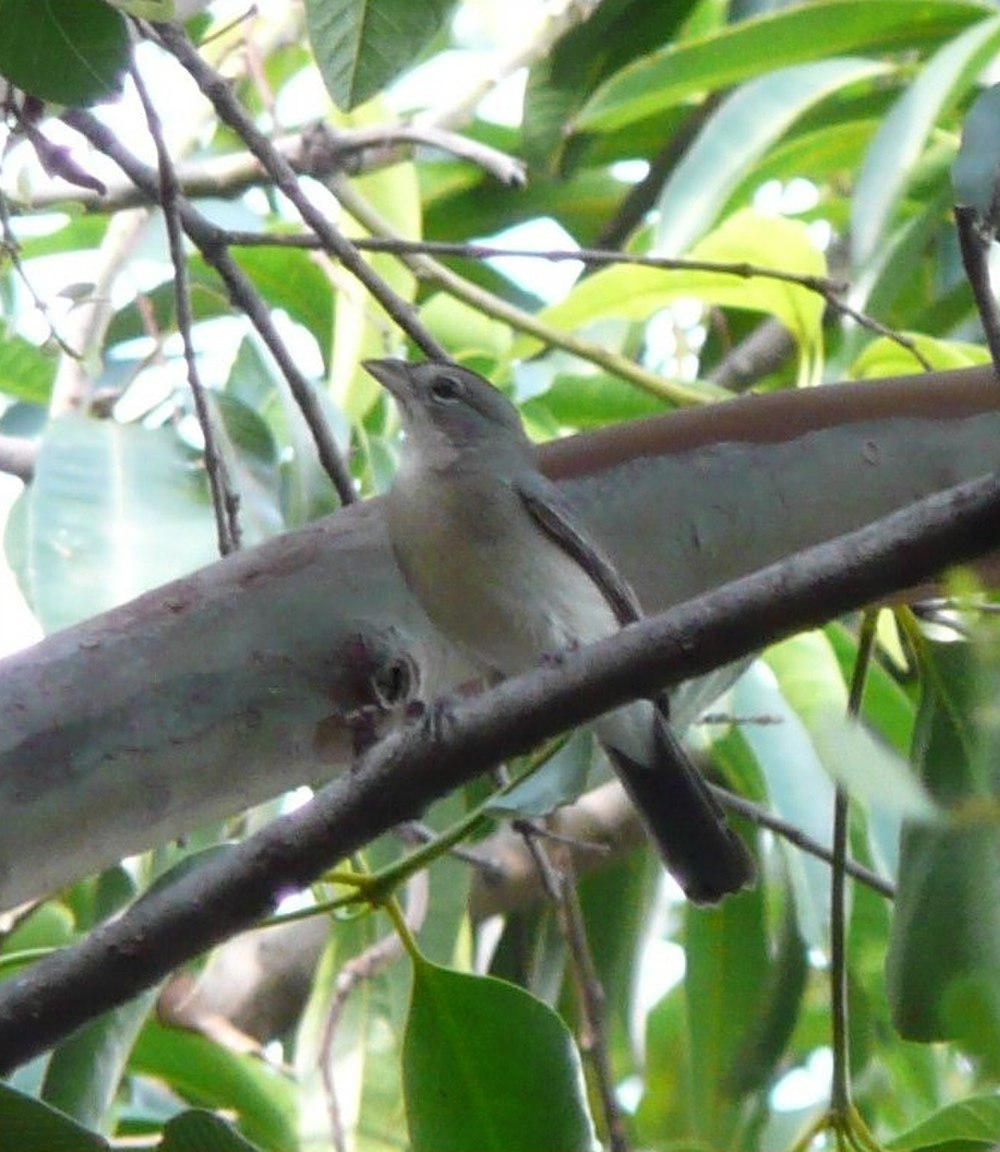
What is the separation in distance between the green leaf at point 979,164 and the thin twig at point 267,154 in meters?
0.88

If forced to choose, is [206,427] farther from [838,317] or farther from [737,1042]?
[838,317]

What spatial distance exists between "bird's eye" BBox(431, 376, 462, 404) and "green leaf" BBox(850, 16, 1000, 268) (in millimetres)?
689

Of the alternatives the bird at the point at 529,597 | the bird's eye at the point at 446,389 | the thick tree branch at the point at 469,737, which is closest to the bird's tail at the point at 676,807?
the bird at the point at 529,597

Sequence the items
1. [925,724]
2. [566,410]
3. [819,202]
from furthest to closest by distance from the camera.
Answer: [819,202] → [566,410] → [925,724]

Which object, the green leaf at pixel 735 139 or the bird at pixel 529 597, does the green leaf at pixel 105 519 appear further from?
the green leaf at pixel 735 139

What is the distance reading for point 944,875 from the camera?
6.06 feet

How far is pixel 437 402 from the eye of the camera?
276 centimetres

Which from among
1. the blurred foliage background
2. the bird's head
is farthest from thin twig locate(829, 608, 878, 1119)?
the bird's head

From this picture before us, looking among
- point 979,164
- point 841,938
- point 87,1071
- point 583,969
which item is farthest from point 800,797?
point 979,164

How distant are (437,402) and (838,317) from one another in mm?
903

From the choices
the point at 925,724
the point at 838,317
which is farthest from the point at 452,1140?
the point at 838,317

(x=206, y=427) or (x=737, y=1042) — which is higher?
(x=206, y=427)

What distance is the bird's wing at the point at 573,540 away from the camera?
182 cm

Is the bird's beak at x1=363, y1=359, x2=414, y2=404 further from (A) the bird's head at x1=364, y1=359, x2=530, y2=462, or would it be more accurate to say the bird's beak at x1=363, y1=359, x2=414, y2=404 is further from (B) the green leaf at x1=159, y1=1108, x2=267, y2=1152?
(B) the green leaf at x1=159, y1=1108, x2=267, y2=1152
